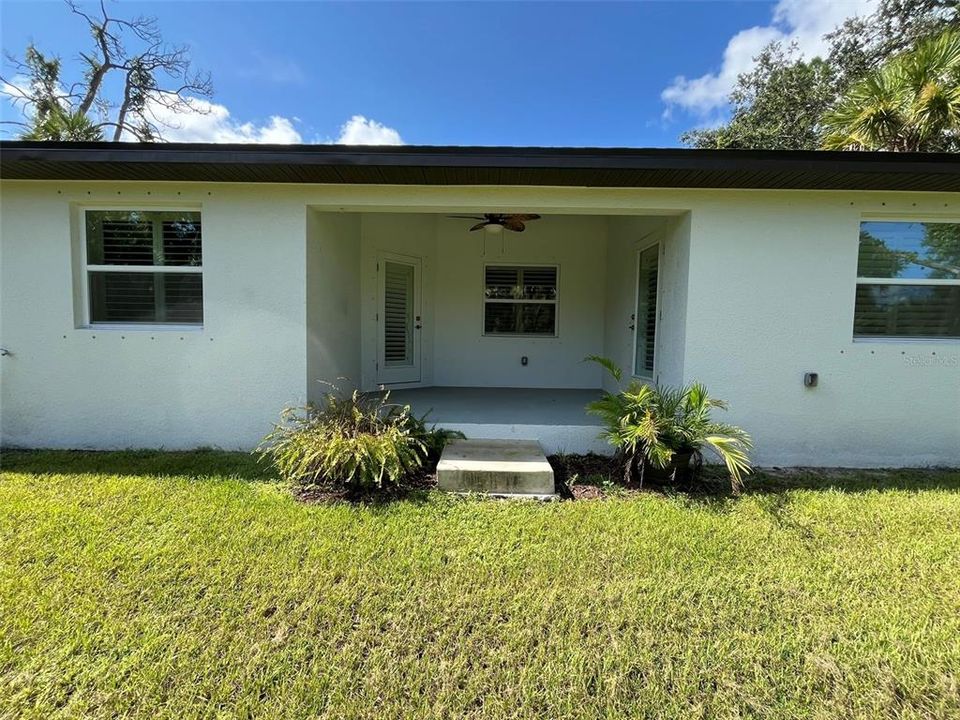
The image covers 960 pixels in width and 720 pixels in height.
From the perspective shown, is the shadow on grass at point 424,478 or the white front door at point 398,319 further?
the white front door at point 398,319

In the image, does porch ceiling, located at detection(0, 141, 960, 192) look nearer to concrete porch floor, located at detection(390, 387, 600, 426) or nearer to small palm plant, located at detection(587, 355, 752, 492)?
small palm plant, located at detection(587, 355, 752, 492)

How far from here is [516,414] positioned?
18.4ft

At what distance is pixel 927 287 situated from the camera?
4.61 metres

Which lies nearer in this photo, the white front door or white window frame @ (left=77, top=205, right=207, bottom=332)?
white window frame @ (left=77, top=205, right=207, bottom=332)

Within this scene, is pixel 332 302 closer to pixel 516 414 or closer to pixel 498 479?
pixel 516 414

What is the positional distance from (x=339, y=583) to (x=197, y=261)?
4000mm

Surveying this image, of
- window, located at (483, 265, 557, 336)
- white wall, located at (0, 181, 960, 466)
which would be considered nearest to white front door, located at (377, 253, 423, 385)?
window, located at (483, 265, 557, 336)

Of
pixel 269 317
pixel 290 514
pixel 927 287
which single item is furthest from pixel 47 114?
pixel 927 287

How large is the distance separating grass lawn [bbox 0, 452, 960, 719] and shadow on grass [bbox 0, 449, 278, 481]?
390 millimetres

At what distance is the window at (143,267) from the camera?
474 centimetres

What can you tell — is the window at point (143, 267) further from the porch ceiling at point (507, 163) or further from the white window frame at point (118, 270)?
the porch ceiling at point (507, 163)

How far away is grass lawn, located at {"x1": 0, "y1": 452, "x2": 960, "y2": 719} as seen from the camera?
1.91m

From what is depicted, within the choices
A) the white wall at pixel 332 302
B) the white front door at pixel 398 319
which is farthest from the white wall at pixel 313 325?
the white front door at pixel 398 319

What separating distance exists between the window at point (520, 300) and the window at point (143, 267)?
4732mm
